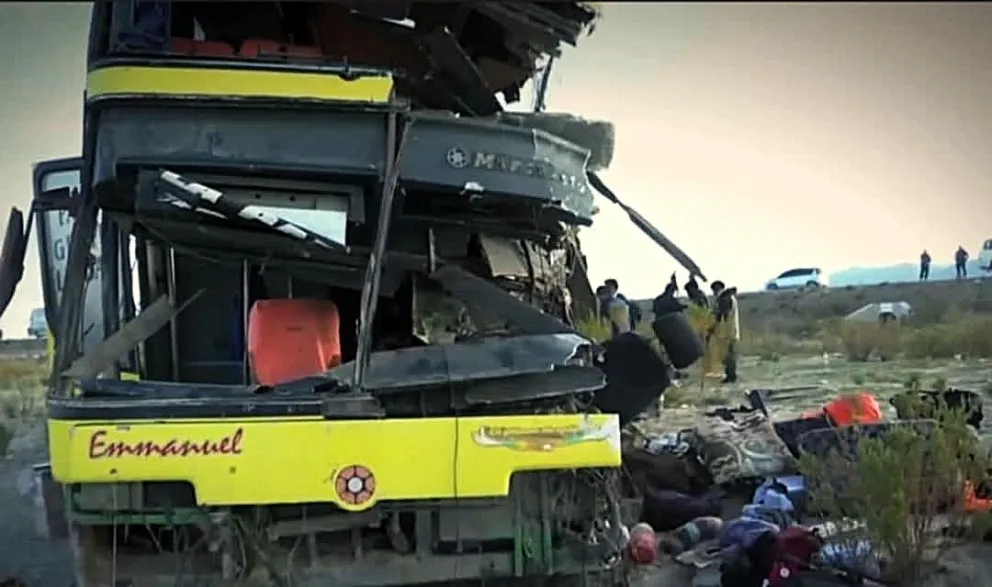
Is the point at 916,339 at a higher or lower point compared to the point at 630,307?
lower

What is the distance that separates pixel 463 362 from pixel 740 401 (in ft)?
29.8

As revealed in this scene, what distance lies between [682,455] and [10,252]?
15.3ft

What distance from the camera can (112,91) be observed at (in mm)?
5422

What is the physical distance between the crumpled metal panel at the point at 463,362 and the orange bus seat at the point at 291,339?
42cm

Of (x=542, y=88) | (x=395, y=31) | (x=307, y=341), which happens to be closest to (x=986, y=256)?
(x=542, y=88)

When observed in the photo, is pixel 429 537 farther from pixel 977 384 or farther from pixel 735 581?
pixel 977 384

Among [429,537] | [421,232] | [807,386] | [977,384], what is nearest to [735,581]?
[429,537]

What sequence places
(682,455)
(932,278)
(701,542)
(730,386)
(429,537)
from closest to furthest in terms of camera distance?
(429,537), (701,542), (682,455), (932,278), (730,386)

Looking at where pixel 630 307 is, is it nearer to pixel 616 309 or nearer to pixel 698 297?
pixel 616 309

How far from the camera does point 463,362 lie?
A: 17.7 feet

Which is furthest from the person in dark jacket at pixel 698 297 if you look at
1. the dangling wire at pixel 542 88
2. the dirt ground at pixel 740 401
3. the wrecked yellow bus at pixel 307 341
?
the wrecked yellow bus at pixel 307 341

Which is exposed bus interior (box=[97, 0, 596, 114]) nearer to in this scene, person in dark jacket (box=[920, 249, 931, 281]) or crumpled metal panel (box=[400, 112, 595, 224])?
Result: crumpled metal panel (box=[400, 112, 595, 224])

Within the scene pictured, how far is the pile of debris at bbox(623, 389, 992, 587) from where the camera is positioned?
6320 mm

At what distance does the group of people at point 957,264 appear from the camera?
10414 millimetres
